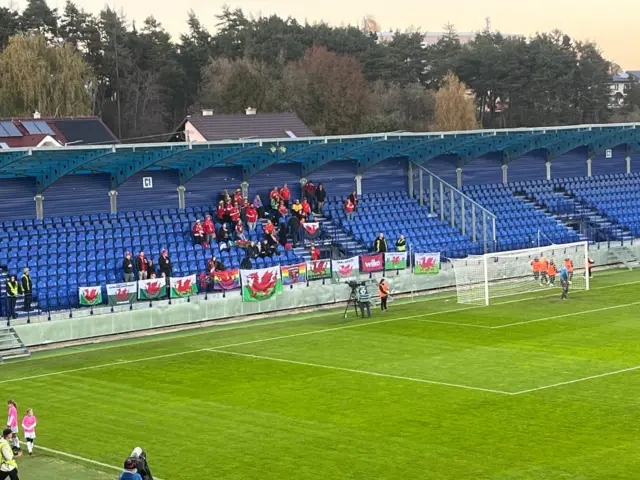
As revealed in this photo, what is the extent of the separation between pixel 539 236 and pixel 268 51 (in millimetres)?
73001

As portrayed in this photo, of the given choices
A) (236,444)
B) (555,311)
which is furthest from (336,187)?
(236,444)

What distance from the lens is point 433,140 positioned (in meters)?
57.5

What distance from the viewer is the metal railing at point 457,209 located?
2250 inches

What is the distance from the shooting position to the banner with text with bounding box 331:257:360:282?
4869 cm

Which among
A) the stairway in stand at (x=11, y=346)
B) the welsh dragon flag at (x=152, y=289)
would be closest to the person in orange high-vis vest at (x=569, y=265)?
the welsh dragon flag at (x=152, y=289)

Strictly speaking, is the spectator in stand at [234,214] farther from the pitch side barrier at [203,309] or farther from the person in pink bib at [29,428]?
the person in pink bib at [29,428]

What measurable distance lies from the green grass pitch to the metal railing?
39.5ft

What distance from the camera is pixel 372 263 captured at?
49.9 meters

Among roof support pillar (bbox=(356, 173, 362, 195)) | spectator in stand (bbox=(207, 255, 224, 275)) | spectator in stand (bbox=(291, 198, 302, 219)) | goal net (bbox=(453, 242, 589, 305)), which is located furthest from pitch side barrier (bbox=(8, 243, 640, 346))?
roof support pillar (bbox=(356, 173, 362, 195))

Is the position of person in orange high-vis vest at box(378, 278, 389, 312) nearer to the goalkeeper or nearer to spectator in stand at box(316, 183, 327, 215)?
the goalkeeper

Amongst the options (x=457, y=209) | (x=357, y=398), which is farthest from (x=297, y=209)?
(x=357, y=398)

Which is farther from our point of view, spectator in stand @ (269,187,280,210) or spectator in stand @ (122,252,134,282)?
spectator in stand @ (269,187,280,210)

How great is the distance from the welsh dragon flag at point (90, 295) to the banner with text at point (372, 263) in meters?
12.2

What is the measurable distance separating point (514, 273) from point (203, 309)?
15.2 meters
